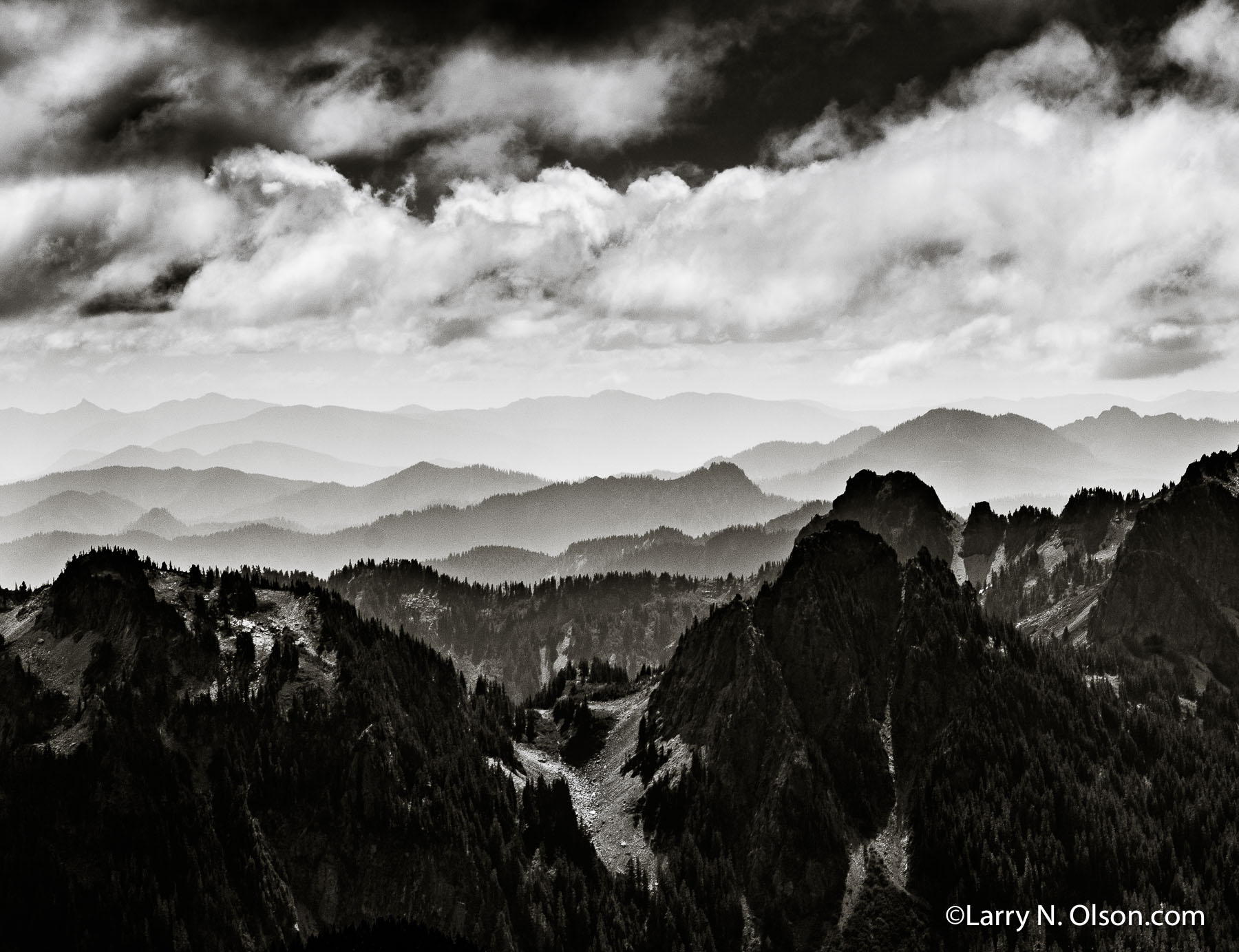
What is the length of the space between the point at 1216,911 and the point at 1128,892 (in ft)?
50.1

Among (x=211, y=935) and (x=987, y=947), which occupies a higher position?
(x=211, y=935)

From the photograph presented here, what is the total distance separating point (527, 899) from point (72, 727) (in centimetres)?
9597

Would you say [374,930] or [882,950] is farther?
[882,950]

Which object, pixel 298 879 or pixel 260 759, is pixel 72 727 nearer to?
pixel 260 759

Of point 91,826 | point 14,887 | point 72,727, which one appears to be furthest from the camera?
point 72,727

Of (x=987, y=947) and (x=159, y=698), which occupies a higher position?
(x=159, y=698)

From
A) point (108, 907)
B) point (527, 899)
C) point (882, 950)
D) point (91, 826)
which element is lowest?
point (882, 950)

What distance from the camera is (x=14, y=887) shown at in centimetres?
16438

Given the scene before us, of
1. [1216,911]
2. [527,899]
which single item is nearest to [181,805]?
[527,899]

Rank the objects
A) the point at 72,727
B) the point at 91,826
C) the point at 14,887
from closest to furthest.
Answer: the point at 14,887
the point at 91,826
the point at 72,727

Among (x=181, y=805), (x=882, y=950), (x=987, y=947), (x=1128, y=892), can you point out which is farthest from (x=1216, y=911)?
(x=181, y=805)

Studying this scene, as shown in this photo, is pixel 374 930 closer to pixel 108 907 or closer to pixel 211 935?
pixel 211 935

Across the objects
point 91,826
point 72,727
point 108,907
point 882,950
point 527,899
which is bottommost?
point 882,950

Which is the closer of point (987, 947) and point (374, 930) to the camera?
point (374, 930)
